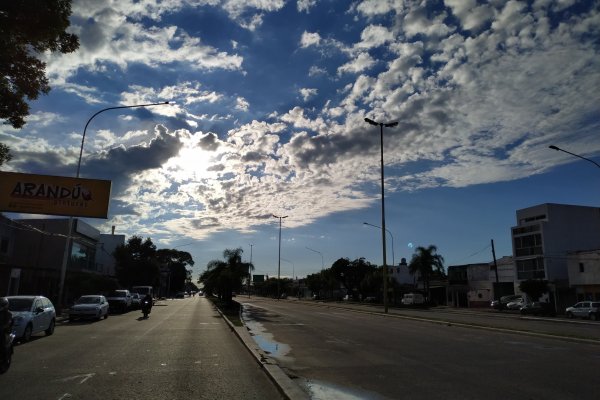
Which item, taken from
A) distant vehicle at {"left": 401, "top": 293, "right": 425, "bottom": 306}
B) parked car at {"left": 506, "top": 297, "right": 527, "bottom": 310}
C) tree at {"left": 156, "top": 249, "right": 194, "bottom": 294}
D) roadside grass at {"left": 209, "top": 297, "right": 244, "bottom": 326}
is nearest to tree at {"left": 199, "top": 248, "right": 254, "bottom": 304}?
roadside grass at {"left": 209, "top": 297, "right": 244, "bottom": 326}

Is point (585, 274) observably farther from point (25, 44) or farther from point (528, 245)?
point (25, 44)

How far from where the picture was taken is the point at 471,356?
13.4 metres

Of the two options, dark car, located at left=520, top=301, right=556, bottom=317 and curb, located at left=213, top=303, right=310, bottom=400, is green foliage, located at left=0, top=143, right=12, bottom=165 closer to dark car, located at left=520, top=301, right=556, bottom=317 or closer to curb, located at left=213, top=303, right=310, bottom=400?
curb, located at left=213, top=303, right=310, bottom=400

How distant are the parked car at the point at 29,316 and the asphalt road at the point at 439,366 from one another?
7617 millimetres

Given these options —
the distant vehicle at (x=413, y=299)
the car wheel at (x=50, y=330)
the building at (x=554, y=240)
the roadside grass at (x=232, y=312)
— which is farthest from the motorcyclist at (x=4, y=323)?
the distant vehicle at (x=413, y=299)

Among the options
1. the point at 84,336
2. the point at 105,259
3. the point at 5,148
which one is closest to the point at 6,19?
the point at 5,148

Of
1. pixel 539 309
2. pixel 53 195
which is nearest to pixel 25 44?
pixel 53 195

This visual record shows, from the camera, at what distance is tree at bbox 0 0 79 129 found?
10.2 m

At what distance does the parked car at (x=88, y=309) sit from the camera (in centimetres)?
2606

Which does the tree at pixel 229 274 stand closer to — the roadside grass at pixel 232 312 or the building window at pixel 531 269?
the roadside grass at pixel 232 312

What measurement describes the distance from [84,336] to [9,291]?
21.5 meters

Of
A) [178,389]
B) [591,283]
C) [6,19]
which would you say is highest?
[6,19]

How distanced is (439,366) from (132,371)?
6.96 meters

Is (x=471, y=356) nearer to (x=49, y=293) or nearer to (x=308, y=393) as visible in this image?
(x=308, y=393)
